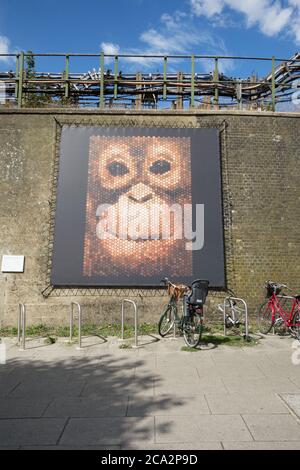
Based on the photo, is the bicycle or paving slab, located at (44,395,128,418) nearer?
paving slab, located at (44,395,128,418)

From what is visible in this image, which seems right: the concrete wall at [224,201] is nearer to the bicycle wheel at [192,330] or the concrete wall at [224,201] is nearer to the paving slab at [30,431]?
the bicycle wheel at [192,330]

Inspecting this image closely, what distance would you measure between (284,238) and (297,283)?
130 cm

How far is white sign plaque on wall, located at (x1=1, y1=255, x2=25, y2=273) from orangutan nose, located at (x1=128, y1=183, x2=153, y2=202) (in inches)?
138

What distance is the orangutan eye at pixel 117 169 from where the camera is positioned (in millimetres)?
10672

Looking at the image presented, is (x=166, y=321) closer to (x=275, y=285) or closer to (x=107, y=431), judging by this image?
(x=275, y=285)

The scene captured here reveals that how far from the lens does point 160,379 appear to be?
19.7 feet

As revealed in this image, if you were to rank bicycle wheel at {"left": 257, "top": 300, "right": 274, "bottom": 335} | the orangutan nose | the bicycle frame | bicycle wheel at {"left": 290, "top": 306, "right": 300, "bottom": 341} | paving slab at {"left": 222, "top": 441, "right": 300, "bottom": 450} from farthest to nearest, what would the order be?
the orangutan nose → bicycle wheel at {"left": 257, "top": 300, "right": 274, "bottom": 335} → the bicycle frame → bicycle wheel at {"left": 290, "top": 306, "right": 300, "bottom": 341} → paving slab at {"left": 222, "top": 441, "right": 300, "bottom": 450}

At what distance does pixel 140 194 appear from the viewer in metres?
10.6

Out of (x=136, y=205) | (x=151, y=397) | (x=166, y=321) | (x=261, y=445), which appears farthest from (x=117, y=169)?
(x=261, y=445)

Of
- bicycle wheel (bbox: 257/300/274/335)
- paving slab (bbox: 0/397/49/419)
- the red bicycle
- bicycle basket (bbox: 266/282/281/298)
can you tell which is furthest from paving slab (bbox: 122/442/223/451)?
bicycle basket (bbox: 266/282/281/298)

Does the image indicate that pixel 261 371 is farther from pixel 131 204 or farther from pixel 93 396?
pixel 131 204

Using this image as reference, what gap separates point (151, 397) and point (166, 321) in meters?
3.94

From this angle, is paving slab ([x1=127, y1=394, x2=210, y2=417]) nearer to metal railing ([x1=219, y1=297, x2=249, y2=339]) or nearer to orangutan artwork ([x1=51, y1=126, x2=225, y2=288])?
metal railing ([x1=219, y1=297, x2=249, y2=339])

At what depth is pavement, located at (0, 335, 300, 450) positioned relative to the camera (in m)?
4.03
